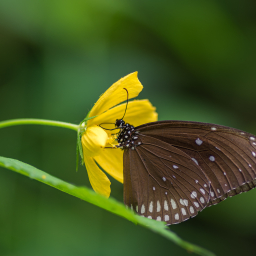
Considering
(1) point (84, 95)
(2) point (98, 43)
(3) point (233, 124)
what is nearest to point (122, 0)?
(2) point (98, 43)

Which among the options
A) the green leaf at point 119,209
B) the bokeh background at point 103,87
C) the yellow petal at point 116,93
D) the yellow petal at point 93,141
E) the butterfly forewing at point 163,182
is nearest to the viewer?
the green leaf at point 119,209

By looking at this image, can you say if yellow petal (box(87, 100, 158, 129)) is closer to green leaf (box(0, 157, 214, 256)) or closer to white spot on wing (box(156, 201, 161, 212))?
white spot on wing (box(156, 201, 161, 212))

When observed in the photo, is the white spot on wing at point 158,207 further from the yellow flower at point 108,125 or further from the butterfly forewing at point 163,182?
the yellow flower at point 108,125

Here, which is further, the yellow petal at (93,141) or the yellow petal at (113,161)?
the yellow petal at (113,161)

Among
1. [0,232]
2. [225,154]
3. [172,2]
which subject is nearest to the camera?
[225,154]

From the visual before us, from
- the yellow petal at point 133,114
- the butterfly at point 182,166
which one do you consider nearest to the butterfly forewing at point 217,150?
the butterfly at point 182,166

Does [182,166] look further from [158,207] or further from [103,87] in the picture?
[103,87]

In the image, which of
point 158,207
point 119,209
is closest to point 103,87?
point 158,207

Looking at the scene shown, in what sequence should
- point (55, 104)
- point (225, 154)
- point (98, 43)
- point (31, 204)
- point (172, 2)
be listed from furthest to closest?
point (172, 2), point (98, 43), point (55, 104), point (31, 204), point (225, 154)

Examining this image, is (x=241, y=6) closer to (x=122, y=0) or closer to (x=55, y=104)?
(x=122, y=0)
